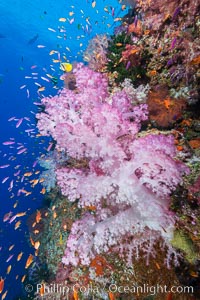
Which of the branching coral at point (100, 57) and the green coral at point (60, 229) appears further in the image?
the branching coral at point (100, 57)

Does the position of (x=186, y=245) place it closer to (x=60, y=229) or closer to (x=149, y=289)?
(x=149, y=289)

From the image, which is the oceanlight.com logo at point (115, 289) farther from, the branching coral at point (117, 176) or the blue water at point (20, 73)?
the blue water at point (20, 73)

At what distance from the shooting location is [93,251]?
154 inches

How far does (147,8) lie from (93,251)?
616cm

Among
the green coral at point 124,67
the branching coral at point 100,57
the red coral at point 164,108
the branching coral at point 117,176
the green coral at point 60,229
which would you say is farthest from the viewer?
the branching coral at point 100,57

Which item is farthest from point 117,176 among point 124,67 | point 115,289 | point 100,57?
point 100,57

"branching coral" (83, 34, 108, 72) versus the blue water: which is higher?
the blue water

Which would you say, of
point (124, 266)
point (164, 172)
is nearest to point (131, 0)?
point (164, 172)

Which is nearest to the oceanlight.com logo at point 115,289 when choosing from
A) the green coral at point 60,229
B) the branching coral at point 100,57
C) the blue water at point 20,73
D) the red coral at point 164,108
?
the green coral at point 60,229

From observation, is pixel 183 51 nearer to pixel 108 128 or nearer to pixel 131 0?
pixel 108 128

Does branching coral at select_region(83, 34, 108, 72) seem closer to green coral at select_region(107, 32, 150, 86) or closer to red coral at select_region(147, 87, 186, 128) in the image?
green coral at select_region(107, 32, 150, 86)

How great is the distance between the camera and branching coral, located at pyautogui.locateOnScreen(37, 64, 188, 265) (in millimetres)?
→ 3312

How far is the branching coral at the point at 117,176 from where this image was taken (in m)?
3.31

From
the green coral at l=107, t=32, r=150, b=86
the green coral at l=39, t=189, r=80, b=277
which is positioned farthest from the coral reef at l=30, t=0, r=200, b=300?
the green coral at l=39, t=189, r=80, b=277
